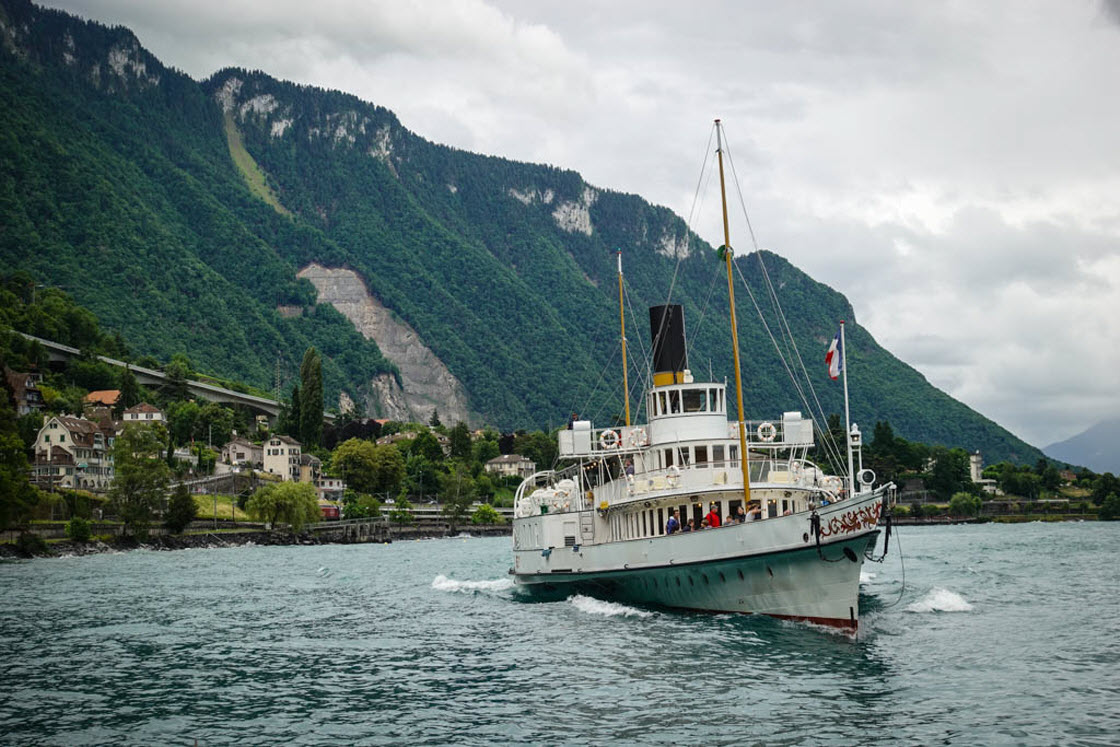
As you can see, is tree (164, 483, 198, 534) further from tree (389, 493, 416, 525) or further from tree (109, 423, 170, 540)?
tree (389, 493, 416, 525)

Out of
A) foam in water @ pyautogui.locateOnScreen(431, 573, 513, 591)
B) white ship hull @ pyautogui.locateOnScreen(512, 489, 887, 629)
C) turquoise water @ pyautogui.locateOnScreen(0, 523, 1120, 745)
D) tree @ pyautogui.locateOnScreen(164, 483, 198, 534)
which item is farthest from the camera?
tree @ pyautogui.locateOnScreen(164, 483, 198, 534)

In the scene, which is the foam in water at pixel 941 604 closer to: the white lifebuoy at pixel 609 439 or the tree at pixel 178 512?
the white lifebuoy at pixel 609 439

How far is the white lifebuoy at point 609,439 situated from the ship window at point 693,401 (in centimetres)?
368

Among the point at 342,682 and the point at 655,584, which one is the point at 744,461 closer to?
the point at 655,584

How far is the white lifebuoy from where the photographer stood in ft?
169

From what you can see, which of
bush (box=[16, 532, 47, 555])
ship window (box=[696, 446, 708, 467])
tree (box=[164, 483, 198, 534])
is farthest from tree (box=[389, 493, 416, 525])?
ship window (box=[696, 446, 708, 467])

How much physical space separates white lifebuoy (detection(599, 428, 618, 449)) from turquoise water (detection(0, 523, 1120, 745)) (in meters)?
7.39

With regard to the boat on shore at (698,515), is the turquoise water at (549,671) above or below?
below

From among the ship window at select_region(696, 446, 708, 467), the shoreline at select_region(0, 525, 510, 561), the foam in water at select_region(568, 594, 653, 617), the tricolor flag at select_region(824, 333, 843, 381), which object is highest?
the tricolor flag at select_region(824, 333, 843, 381)

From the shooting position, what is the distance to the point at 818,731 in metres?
26.0

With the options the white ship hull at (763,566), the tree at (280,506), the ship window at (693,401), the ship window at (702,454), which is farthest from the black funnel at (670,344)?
the tree at (280,506)

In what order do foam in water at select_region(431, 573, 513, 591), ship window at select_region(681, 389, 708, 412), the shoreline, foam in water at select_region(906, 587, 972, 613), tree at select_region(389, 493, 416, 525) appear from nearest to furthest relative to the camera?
ship window at select_region(681, 389, 708, 412)
foam in water at select_region(906, 587, 972, 613)
foam in water at select_region(431, 573, 513, 591)
the shoreline
tree at select_region(389, 493, 416, 525)

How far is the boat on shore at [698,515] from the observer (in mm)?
39531

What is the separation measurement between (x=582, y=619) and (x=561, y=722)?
1921cm
